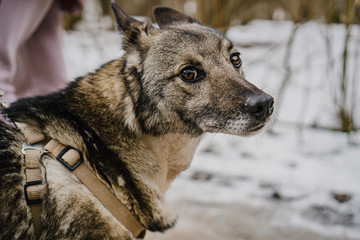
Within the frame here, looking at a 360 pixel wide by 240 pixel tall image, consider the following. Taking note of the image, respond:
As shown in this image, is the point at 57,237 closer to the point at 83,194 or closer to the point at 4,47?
the point at 83,194

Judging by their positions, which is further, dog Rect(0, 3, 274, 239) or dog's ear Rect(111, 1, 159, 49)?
dog's ear Rect(111, 1, 159, 49)

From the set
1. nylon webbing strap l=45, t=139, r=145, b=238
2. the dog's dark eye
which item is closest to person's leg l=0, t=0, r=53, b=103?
nylon webbing strap l=45, t=139, r=145, b=238

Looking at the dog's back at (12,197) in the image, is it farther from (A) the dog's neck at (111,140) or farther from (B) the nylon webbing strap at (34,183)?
(A) the dog's neck at (111,140)

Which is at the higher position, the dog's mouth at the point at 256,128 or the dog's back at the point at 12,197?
the dog's back at the point at 12,197

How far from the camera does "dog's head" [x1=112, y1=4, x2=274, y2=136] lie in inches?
77.8

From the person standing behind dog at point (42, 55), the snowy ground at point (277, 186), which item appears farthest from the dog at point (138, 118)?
the person standing behind dog at point (42, 55)

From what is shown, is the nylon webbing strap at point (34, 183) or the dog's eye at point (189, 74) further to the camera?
the dog's eye at point (189, 74)

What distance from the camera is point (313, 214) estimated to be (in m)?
3.23

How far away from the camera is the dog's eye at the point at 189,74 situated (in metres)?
2.05

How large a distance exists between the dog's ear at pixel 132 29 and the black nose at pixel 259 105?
2.83 ft

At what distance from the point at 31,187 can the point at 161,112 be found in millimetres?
889

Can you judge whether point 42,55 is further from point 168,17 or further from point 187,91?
point 187,91

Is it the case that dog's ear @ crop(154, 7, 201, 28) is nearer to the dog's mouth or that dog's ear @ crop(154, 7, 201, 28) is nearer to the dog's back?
the dog's mouth

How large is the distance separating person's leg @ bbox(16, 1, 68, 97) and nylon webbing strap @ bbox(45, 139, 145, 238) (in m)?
1.38
